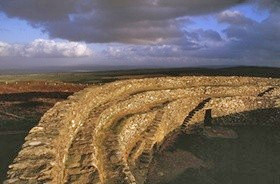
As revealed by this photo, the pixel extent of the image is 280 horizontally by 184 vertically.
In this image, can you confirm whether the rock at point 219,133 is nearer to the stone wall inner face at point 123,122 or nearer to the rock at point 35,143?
the stone wall inner face at point 123,122

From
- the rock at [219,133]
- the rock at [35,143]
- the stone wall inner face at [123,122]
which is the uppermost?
the rock at [35,143]

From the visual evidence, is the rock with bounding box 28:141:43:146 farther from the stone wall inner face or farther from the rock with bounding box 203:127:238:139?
the rock with bounding box 203:127:238:139

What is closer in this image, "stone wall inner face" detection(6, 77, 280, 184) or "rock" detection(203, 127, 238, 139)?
"stone wall inner face" detection(6, 77, 280, 184)

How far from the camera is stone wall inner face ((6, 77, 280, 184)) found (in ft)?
36.0

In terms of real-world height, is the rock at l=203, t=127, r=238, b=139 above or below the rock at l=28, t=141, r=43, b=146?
below

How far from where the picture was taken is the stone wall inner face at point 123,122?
432 inches

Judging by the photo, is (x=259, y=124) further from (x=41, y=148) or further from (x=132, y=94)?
A: (x=41, y=148)

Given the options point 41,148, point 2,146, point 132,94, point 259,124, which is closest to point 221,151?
point 132,94

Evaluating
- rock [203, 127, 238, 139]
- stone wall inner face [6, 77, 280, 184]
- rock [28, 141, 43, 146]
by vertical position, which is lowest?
rock [203, 127, 238, 139]

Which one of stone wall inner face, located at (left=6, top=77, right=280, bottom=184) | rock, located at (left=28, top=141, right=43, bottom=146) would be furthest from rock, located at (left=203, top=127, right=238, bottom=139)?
Result: rock, located at (left=28, top=141, right=43, bottom=146)

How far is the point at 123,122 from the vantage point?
70.6 ft

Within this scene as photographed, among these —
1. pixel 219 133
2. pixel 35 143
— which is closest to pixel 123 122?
pixel 35 143

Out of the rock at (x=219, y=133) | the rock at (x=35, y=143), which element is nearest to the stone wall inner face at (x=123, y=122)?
the rock at (x=35, y=143)

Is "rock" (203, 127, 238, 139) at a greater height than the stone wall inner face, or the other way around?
the stone wall inner face
